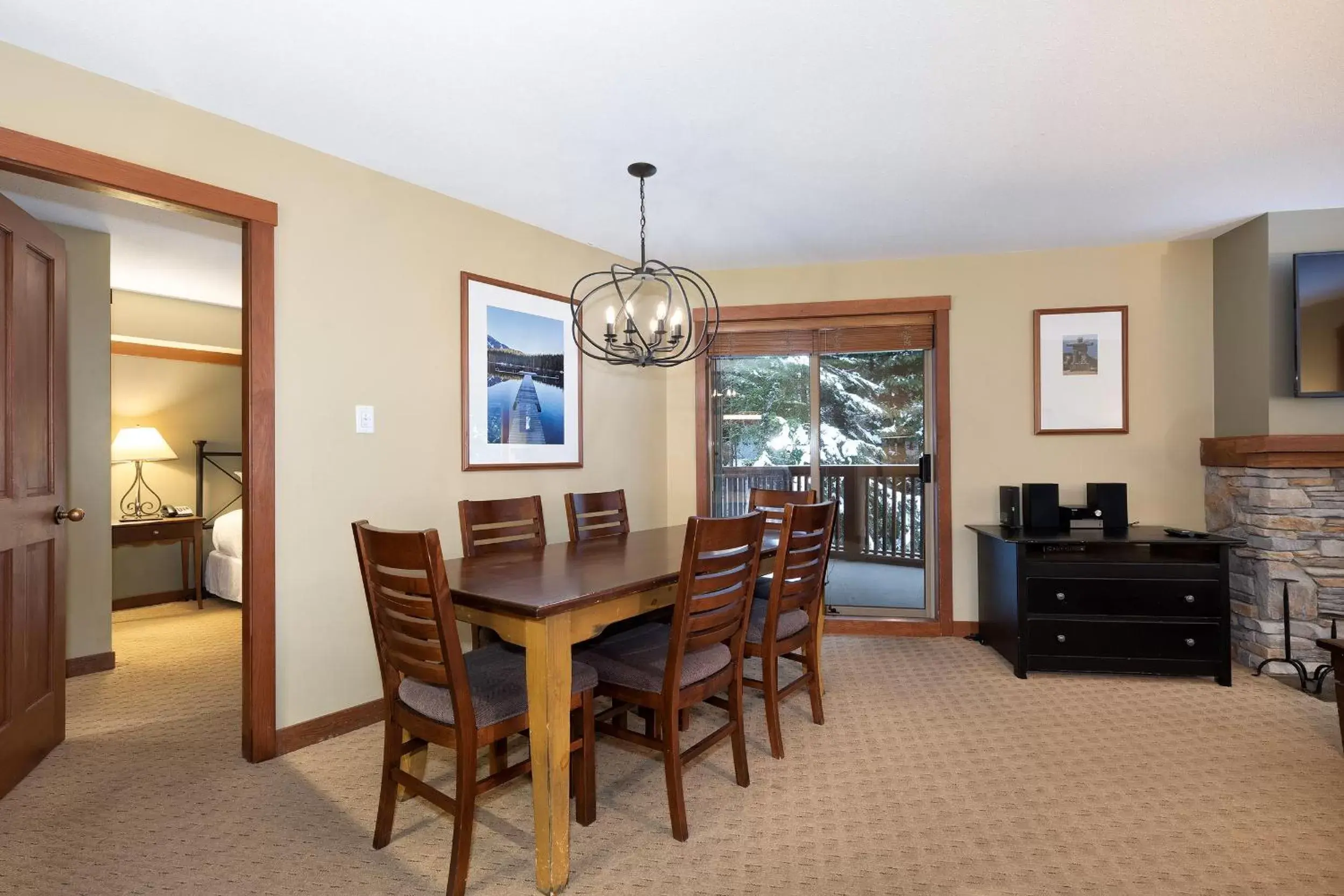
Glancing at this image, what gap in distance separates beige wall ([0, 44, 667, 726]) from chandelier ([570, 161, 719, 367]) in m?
0.71

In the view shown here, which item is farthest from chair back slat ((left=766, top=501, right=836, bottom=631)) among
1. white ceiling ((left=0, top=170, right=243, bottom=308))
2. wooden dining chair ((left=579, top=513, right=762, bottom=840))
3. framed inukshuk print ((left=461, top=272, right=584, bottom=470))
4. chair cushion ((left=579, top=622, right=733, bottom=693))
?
white ceiling ((left=0, top=170, right=243, bottom=308))

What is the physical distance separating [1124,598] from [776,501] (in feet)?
5.89

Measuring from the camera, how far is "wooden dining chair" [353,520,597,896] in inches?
69.8

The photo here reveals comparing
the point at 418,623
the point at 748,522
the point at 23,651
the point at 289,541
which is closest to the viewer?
the point at 418,623

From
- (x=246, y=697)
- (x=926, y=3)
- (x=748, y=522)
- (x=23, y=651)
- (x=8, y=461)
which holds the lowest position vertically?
(x=246, y=697)

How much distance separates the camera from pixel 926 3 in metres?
1.93

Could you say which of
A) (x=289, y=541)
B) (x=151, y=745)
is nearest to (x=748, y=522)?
(x=289, y=541)

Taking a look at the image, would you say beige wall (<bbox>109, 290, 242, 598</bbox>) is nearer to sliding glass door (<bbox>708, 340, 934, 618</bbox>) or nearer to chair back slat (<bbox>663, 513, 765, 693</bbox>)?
sliding glass door (<bbox>708, 340, 934, 618</bbox>)

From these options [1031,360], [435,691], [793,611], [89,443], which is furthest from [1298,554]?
[89,443]

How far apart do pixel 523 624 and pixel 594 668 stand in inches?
18.1

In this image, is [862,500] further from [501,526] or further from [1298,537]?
[501,526]

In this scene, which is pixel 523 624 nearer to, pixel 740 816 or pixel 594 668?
pixel 594 668

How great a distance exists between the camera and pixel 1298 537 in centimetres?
355

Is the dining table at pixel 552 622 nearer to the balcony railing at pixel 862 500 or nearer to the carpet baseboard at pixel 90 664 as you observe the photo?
the balcony railing at pixel 862 500
